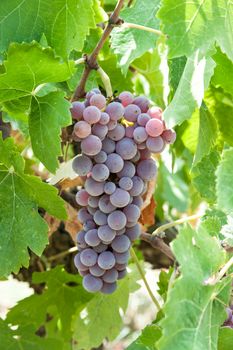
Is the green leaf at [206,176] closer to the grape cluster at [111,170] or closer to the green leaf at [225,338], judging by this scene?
the grape cluster at [111,170]

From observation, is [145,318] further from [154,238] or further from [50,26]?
[50,26]

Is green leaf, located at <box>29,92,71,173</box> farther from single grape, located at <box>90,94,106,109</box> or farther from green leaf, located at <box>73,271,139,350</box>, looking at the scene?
green leaf, located at <box>73,271,139,350</box>

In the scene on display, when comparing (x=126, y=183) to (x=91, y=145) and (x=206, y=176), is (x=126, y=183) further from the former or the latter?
(x=206, y=176)

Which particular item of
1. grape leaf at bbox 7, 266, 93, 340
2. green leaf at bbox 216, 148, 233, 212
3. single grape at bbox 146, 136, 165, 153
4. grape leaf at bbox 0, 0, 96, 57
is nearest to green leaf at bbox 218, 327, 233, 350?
green leaf at bbox 216, 148, 233, 212

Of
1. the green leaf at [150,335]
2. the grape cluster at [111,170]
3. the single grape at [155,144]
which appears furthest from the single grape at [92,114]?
the green leaf at [150,335]

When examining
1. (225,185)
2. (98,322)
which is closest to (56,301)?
(98,322)

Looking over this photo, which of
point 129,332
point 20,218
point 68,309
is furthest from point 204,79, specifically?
point 129,332

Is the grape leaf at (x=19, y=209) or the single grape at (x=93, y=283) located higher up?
the grape leaf at (x=19, y=209)
